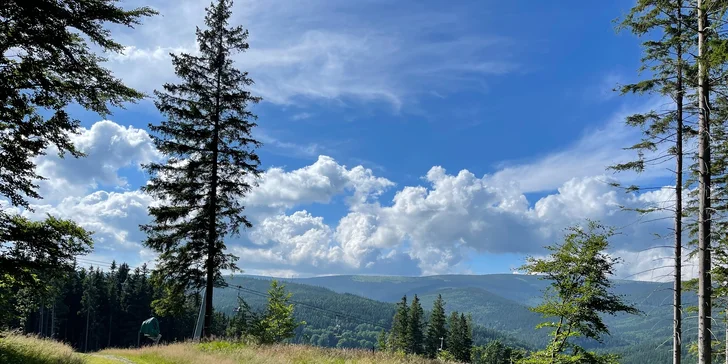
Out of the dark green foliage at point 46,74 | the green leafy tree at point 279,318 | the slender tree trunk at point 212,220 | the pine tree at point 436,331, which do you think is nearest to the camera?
the dark green foliage at point 46,74

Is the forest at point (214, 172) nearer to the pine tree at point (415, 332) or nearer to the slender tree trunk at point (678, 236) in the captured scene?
the slender tree trunk at point (678, 236)

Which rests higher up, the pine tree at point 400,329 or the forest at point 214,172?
the forest at point 214,172

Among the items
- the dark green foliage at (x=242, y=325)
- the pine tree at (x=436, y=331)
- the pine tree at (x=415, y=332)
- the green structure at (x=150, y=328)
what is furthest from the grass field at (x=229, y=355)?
the pine tree at (x=436, y=331)

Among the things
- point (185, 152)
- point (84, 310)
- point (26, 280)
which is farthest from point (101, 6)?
point (84, 310)

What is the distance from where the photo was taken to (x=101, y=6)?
10.6m

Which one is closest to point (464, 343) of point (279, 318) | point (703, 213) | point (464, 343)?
point (464, 343)

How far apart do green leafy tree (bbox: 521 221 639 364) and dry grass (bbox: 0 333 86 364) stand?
1478cm

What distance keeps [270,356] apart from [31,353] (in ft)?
22.4

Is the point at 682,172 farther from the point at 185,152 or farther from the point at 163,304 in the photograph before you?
the point at 163,304

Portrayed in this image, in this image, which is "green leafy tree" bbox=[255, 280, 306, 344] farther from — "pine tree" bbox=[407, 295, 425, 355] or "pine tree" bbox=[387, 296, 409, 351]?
"pine tree" bbox=[407, 295, 425, 355]

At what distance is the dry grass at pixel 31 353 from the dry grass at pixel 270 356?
2.75 meters

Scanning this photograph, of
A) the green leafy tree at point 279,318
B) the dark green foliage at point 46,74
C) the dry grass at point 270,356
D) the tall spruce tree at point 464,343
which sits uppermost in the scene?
the dark green foliage at point 46,74

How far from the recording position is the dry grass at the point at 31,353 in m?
11.8

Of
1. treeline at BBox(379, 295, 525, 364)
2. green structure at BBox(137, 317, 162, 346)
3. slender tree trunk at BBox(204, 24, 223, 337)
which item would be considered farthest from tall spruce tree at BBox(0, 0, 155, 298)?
treeline at BBox(379, 295, 525, 364)
